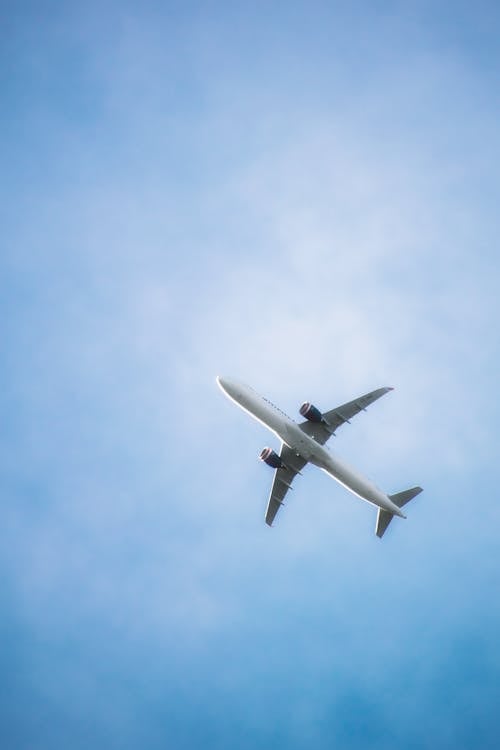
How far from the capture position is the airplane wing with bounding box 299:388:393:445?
5422cm

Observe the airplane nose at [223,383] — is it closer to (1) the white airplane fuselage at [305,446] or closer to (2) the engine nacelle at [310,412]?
(1) the white airplane fuselage at [305,446]

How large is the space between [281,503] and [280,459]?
6.32m

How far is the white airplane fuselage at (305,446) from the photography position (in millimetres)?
49562

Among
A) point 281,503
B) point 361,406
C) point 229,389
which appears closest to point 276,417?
point 229,389

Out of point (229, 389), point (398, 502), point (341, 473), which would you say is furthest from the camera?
point (398, 502)

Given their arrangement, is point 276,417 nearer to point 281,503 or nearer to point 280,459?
point 280,459

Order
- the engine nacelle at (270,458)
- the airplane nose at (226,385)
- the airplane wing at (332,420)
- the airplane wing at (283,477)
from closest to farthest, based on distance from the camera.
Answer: the airplane nose at (226,385) < the airplane wing at (332,420) < the engine nacelle at (270,458) < the airplane wing at (283,477)

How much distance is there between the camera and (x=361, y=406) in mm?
54125

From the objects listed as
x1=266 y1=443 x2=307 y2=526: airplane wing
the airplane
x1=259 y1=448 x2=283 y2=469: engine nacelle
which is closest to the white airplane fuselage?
the airplane

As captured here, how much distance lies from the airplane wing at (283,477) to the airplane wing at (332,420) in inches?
150

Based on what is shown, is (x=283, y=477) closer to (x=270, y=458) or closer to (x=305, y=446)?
(x=270, y=458)

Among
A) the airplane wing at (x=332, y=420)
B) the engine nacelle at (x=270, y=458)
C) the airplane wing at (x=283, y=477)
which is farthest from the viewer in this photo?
the airplane wing at (x=283, y=477)

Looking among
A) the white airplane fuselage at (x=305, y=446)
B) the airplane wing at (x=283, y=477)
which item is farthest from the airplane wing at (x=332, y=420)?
the airplane wing at (x=283, y=477)

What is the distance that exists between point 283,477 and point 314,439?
745cm
